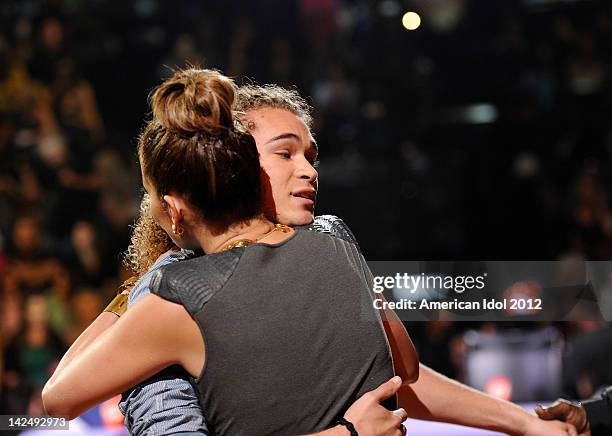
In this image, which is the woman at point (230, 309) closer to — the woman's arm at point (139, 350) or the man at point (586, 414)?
the woman's arm at point (139, 350)

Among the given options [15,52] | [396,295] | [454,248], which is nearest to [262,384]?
[396,295]

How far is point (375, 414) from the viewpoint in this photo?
948mm

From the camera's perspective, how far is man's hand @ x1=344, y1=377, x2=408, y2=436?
3.09 ft

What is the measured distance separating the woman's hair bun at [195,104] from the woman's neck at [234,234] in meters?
0.11

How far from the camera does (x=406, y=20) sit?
7.39ft

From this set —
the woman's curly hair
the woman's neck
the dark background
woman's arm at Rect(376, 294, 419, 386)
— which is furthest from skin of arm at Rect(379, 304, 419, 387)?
the dark background

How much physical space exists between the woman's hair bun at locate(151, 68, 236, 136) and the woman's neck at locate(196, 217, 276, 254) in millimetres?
110

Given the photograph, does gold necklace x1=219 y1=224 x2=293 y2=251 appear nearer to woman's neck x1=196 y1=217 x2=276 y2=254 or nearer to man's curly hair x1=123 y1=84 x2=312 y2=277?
woman's neck x1=196 y1=217 x2=276 y2=254

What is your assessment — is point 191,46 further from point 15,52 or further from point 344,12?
point 15,52

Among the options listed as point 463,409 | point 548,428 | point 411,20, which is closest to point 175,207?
point 463,409

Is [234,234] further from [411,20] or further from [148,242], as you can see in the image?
[411,20]

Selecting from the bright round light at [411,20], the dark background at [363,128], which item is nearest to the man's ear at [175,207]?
the dark background at [363,128]

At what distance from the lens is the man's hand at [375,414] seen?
941mm

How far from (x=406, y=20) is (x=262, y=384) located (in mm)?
1537
